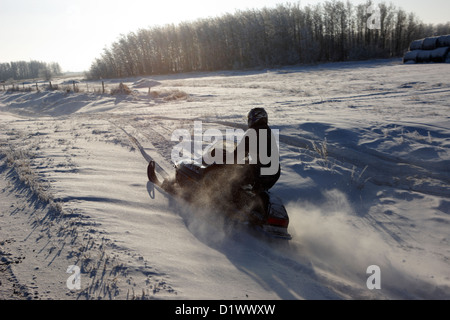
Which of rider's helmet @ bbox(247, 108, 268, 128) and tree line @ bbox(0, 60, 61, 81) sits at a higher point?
tree line @ bbox(0, 60, 61, 81)

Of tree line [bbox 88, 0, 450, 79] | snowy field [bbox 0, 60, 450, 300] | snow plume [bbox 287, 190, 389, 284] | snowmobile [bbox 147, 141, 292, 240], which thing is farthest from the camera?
tree line [bbox 88, 0, 450, 79]

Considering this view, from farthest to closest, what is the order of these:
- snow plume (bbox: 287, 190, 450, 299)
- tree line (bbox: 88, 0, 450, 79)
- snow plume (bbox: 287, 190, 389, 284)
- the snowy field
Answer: tree line (bbox: 88, 0, 450, 79), snow plume (bbox: 287, 190, 389, 284), snow plume (bbox: 287, 190, 450, 299), the snowy field

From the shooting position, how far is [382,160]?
7.25 meters

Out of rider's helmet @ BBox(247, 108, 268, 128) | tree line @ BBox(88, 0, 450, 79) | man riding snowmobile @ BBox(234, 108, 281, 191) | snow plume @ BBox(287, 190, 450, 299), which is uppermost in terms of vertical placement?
tree line @ BBox(88, 0, 450, 79)

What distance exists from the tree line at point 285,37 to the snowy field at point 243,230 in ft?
162

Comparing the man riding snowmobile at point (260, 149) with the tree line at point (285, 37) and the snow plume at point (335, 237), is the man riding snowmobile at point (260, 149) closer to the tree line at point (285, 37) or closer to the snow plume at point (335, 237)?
the snow plume at point (335, 237)

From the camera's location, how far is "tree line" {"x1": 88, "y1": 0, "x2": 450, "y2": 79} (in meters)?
54.3

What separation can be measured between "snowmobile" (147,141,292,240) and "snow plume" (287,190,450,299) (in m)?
0.59

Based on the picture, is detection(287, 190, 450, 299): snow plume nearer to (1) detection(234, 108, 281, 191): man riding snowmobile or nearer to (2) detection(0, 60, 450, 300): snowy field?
(2) detection(0, 60, 450, 300): snowy field

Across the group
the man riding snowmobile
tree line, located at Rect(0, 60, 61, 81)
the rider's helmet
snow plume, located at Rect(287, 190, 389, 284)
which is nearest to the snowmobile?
the man riding snowmobile

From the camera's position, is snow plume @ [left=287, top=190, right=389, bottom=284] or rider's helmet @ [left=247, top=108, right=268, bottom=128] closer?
snow plume @ [left=287, top=190, right=389, bottom=284]

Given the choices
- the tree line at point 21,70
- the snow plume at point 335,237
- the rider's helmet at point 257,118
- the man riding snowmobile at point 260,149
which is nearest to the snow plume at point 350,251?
the snow plume at point 335,237
